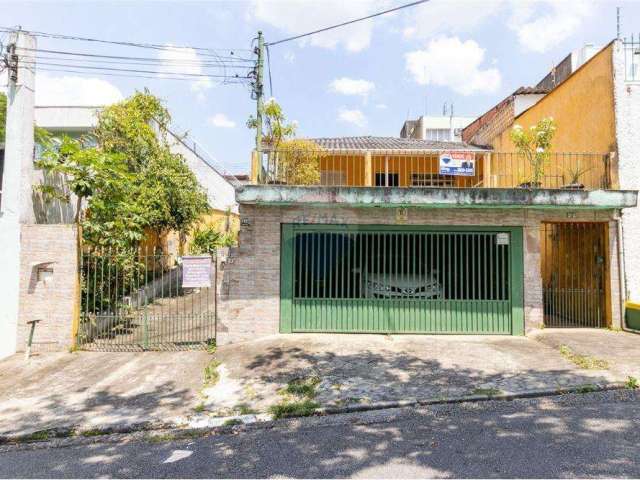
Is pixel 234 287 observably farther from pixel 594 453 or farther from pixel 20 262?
pixel 594 453

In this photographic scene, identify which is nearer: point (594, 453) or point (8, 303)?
point (594, 453)

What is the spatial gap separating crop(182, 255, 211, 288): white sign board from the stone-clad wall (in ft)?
6.97

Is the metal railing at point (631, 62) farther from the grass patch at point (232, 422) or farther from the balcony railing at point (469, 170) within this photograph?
the grass patch at point (232, 422)

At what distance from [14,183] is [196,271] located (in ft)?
12.4

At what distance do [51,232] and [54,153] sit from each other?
170 centimetres

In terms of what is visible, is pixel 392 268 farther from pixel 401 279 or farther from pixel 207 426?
pixel 207 426

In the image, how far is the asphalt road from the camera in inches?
134

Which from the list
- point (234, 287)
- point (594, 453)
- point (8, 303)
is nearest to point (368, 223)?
point (234, 287)

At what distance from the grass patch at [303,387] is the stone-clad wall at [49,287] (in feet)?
15.3

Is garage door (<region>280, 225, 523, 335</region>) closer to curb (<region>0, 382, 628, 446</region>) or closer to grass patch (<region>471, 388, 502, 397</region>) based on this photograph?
grass patch (<region>471, 388, 502, 397</region>)

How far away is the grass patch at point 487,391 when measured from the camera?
16.6ft

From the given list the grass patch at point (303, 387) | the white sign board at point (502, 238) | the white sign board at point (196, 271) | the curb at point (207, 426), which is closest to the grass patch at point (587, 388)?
the curb at point (207, 426)

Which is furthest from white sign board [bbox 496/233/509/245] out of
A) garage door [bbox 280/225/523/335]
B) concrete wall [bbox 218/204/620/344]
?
concrete wall [bbox 218/204/620/344]

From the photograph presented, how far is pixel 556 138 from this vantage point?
1040 cm
